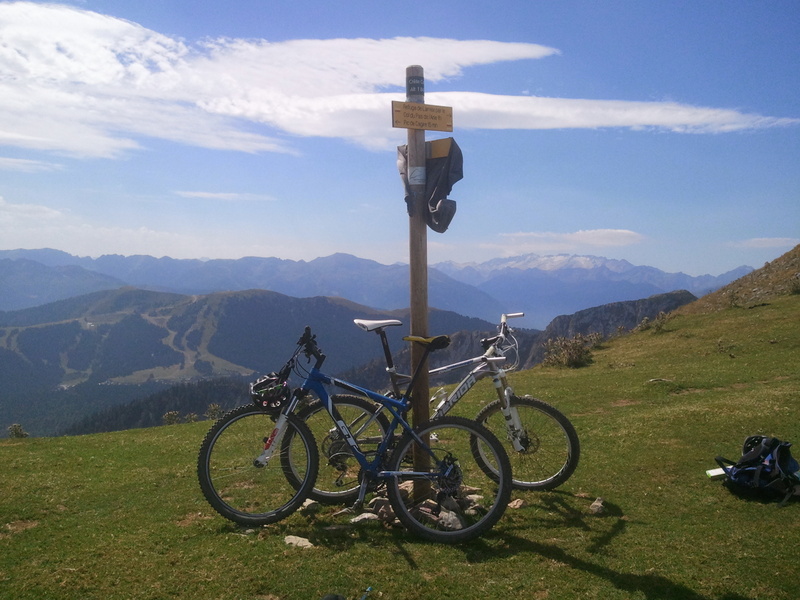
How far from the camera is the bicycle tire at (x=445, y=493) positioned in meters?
5.56

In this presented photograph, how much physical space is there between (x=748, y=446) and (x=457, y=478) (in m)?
3.95

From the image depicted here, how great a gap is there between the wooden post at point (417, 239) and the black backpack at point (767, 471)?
3.70 metres

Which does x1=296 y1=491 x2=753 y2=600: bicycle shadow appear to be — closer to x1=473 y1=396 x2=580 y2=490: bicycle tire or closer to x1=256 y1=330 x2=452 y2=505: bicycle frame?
x1=473 y1=396 x2=580 y2=490: bicycle tire

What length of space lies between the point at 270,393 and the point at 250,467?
1025 mm

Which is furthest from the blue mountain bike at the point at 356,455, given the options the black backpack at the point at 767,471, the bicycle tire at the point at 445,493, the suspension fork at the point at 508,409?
the black backpack at the point at 767,471

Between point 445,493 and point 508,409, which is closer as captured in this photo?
point 445,493

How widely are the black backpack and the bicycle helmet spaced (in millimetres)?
5263

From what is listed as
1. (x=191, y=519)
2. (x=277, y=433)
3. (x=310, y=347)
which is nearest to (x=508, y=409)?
(x=310, y=347)

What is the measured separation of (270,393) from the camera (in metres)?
6.05

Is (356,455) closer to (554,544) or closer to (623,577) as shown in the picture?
(554,544)

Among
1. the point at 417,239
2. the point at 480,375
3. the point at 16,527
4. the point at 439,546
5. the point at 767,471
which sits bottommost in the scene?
the point at 16,527

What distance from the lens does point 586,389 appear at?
45.4 ft

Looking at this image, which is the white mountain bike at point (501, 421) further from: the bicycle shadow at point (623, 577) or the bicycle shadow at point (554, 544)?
the bicycle shadow at point (623, 577)

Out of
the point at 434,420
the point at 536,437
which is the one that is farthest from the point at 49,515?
the point at 536,437
